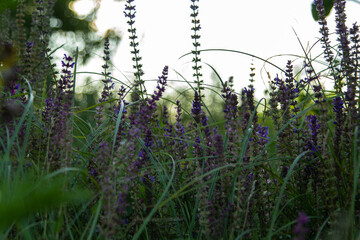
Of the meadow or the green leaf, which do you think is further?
the green leaf

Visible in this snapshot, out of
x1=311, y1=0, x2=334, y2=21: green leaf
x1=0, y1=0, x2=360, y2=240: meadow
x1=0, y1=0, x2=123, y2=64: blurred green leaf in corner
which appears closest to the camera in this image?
x1=0, y1=0, x2=360, y2=240: meadow

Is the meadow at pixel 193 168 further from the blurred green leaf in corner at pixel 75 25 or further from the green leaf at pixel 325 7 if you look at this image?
the blurred green leaf in corner at pixel 75 25

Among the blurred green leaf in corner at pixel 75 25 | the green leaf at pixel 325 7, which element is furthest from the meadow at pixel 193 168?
the blurred green leaf in corner at pixel 75 25

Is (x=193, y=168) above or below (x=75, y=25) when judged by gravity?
below

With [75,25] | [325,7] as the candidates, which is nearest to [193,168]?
[325,7]

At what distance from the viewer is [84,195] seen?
642 millimetres

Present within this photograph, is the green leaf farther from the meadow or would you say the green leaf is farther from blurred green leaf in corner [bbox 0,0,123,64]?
blurred green leaf in corner [bbox 0,0,123,64]

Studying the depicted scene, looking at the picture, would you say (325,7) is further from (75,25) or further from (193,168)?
(75,25)

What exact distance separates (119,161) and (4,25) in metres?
3.09

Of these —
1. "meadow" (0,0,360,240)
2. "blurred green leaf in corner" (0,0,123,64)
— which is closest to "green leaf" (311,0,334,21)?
"meadow" (0,0,360,240)

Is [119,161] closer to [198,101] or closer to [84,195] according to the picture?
[84,195]

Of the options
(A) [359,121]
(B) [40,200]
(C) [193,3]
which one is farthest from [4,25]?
(B) [40,200]

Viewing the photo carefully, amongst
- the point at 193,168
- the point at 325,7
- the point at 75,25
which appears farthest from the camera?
the point at 75,25

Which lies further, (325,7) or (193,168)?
(325,7)
